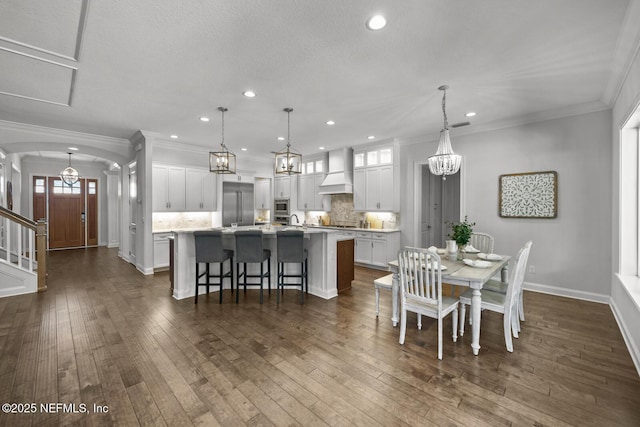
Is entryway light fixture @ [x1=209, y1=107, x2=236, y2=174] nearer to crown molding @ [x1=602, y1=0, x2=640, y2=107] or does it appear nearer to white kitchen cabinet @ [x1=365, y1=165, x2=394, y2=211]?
white kitchen cabinet @ [x1=365, y1=165, x2=394, y2=211]

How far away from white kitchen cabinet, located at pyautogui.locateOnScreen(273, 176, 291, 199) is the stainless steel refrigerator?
894 millimetres

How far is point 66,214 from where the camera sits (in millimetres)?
9148

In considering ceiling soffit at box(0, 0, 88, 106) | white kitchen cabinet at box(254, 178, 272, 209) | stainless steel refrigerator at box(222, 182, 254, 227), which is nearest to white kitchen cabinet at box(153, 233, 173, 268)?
stainless steel refrigerator at box(222, 182, 254, 227)

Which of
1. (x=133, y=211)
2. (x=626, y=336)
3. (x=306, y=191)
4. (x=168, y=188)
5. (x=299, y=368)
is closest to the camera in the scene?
(x=299, y=368)

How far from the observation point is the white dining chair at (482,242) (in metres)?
4.06

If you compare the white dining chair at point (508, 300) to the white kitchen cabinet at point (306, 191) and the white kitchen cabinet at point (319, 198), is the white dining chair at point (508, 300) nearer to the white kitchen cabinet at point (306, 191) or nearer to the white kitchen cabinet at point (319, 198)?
the white kitchen cabinet at point (319, 198)

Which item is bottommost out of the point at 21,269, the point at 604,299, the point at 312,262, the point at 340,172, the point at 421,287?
the point at 604,299

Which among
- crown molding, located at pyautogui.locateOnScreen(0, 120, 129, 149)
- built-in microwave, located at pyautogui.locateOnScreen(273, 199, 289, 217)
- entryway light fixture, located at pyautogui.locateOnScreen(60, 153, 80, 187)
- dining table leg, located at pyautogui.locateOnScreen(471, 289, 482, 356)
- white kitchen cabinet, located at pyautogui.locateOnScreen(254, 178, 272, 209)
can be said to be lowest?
dining table leg, located at pyautogui.locateOnScreen(471, 289, 482, 356)

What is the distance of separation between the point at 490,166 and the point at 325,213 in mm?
4175

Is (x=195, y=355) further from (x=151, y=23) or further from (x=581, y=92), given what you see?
(x=581, y=92)

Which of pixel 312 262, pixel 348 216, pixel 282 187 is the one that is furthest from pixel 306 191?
pixel 312 262

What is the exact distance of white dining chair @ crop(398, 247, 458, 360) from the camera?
2.58 metres

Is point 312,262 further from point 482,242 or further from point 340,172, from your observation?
point 340,172

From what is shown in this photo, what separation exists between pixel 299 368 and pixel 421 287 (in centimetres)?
133
